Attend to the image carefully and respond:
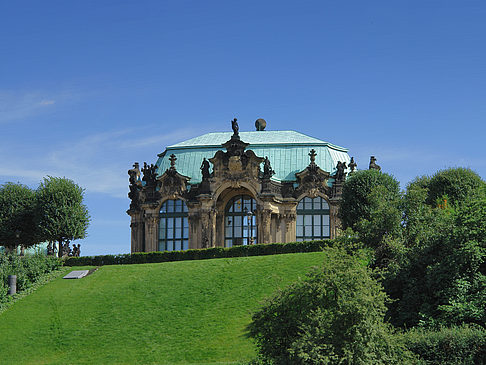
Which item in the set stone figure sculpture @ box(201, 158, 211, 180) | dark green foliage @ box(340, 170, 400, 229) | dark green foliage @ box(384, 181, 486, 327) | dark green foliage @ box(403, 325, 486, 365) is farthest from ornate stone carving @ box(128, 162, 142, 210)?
dark green foliage @ box(403, 325, 486, 365)

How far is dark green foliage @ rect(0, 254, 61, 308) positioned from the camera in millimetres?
59888

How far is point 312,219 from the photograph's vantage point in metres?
78.1

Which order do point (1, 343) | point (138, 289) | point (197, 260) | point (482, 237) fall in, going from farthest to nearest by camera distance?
point (197, 260)
point (138, 289)
point (1, 343)
point (482, 237)

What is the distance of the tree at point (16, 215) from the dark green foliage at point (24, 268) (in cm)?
1579

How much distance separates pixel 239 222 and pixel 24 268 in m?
24.8

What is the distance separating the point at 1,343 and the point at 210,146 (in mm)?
39477

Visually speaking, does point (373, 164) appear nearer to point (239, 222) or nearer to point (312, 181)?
point (312, 181)

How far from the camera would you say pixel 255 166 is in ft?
254

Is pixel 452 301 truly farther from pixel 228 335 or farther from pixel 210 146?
pixel 210 146

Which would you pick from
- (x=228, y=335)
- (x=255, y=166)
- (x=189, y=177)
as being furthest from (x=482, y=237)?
(x=189, y=177)

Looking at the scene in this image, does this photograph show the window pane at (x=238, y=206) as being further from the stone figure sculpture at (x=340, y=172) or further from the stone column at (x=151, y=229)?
the stone figure sculpture at (x=340, y=172)

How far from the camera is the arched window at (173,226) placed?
261 feet

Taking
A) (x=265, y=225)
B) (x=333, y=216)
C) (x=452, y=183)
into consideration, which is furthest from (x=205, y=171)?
(x=452, y=183)

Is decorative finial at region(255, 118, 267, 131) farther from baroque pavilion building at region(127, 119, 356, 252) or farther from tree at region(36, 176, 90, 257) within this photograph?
tree at region(36, 176, 90, 257)
